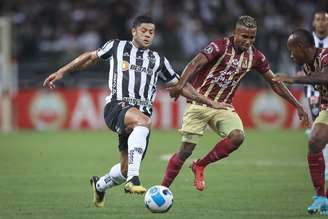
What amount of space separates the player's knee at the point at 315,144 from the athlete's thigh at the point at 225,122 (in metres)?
1.22

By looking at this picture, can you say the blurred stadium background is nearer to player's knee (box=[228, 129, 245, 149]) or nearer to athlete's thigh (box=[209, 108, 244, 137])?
athlete's thigh (box=[209, 108, 244, 137])

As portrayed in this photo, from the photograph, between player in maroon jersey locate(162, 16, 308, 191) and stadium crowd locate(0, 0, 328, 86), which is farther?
stadium crowd locate(0, 0, 328, 86)

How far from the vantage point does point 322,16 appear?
13.4 metres

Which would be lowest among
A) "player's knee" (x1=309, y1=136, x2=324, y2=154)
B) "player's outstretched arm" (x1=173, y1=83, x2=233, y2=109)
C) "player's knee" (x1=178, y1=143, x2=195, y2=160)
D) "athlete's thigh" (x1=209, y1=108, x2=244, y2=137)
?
"player's knee" (x1=178, y1=143, x2=195, y2=160)

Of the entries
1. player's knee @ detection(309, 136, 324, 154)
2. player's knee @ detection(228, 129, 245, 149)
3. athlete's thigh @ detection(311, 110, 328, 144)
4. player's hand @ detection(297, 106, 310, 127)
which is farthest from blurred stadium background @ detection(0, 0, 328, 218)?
player's knee @ detection(309, 136, 324, 154)

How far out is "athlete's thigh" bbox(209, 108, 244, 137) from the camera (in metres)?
10.7

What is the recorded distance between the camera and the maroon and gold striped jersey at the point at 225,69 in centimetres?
1058

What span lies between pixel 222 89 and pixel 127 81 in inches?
52.1

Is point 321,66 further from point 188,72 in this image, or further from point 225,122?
point 225,122

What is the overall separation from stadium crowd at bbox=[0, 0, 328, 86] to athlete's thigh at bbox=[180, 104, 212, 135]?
548 inches

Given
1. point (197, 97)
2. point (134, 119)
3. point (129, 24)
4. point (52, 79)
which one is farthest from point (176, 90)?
point (129, 24)

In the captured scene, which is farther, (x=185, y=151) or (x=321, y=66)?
(x=185, y=151)

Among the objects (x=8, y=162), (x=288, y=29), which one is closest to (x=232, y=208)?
(x=8, y=162)

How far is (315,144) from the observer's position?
379 inches
